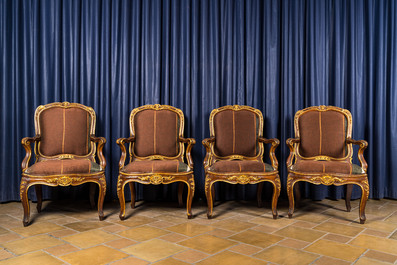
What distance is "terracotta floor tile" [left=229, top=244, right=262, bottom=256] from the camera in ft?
7.55

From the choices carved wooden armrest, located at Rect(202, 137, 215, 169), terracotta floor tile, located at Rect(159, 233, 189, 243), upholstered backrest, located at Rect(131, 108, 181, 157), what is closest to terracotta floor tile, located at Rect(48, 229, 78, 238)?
terracotta floor tile, located at Rect(159, 233, 189, 243)

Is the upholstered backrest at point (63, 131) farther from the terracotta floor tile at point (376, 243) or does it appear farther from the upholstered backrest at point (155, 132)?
the terracotta floor tile at point (376, 243)

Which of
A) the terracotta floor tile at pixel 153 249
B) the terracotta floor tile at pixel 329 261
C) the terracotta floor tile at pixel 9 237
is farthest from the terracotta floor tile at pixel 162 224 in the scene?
the terracotta floor tile at pixel 329 261

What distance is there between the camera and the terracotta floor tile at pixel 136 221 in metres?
2.99

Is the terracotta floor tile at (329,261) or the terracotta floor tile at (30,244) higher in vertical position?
the terracotta floor tile at (30,244)

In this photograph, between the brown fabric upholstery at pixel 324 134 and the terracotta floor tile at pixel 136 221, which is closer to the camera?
the terracotta floor tile at pixel 136 221

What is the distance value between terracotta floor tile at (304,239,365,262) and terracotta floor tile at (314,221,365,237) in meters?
0.30

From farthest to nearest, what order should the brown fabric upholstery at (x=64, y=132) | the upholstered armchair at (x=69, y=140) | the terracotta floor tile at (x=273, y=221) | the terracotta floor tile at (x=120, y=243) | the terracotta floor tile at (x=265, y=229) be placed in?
the brown fabric upholstery at (x=64, y=132) < the upholstered armchair at (x=69, y=140) < the terracotta floor tile at (x=273, y=221) < the terracotta floor tile at (x=265, y=229) < the terracotta floor tile at (x=120, y=243)

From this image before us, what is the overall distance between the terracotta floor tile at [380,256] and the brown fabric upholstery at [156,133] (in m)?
2.00

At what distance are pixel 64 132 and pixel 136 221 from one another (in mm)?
1152

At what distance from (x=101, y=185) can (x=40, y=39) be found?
1906mm

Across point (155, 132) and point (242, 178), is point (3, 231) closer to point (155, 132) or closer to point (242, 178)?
point (155, 132)

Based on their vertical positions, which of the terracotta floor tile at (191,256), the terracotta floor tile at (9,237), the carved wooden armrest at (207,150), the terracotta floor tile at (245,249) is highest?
the carved wooden armrest at (207,150)

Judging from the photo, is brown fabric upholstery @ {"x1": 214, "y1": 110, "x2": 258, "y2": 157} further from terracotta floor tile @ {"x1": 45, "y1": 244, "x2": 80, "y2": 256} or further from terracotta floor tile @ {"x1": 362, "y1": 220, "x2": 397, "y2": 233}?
terracotta floor tile @ {"x1": 45, "y1": 244, "x2": 80, "y2": 256}
